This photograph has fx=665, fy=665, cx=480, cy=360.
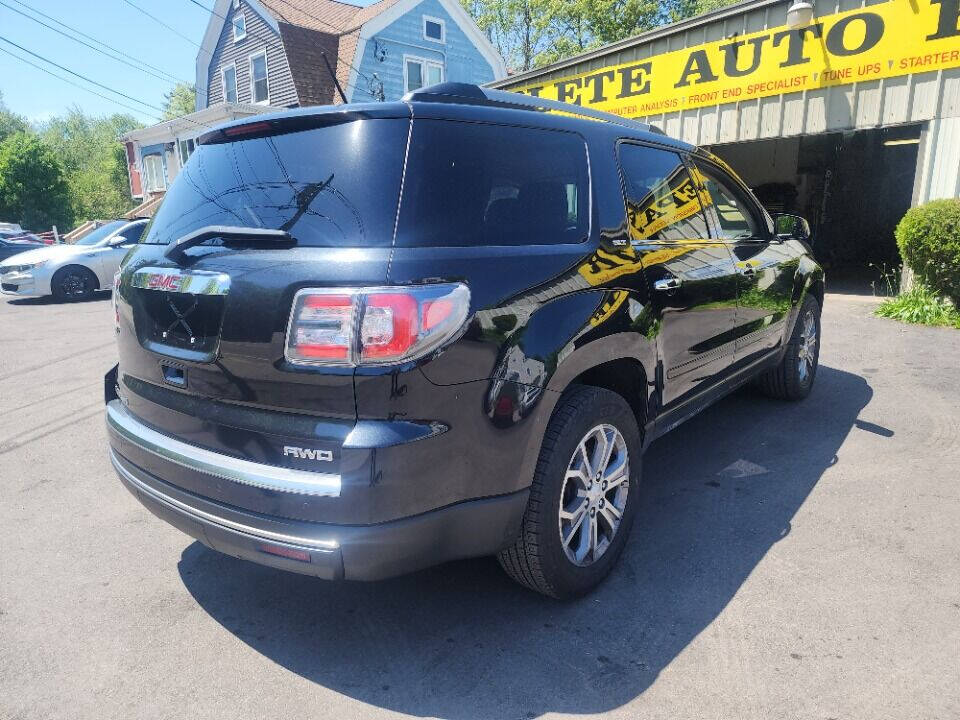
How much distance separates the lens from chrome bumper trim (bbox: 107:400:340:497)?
1.95 m

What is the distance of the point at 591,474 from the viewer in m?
2.63

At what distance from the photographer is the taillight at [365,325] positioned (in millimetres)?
1908

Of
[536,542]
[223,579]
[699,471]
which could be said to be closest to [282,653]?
[223,579]

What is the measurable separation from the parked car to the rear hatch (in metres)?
16.8

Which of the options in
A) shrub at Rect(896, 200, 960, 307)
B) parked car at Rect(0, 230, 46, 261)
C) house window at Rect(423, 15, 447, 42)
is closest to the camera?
shrub at Rect(896, 200, 960, 307)

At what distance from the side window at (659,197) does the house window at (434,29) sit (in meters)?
21.5

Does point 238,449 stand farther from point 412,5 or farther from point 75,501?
point 412,5

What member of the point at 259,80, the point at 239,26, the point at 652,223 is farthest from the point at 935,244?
the point at 239,26

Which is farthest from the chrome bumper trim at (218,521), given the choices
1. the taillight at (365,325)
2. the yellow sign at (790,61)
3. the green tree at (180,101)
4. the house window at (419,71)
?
the green tree at (180,101)

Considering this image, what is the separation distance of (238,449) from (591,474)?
1326mm

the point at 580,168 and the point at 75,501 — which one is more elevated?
the point at 580,168

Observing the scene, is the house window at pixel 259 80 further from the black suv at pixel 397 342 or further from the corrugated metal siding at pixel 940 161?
the black suv at pixel 397 342

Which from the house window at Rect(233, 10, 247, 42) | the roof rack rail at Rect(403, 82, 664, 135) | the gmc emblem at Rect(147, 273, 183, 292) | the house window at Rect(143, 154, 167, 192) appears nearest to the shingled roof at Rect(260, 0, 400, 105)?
the house window at Rect(233, 10, 247, 42)

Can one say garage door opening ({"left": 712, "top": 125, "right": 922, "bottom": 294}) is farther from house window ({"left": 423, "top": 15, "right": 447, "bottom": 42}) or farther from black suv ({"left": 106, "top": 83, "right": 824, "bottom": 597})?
black suv ({"left": 106, "top": 83, "right": 824, "bottom": 597})
